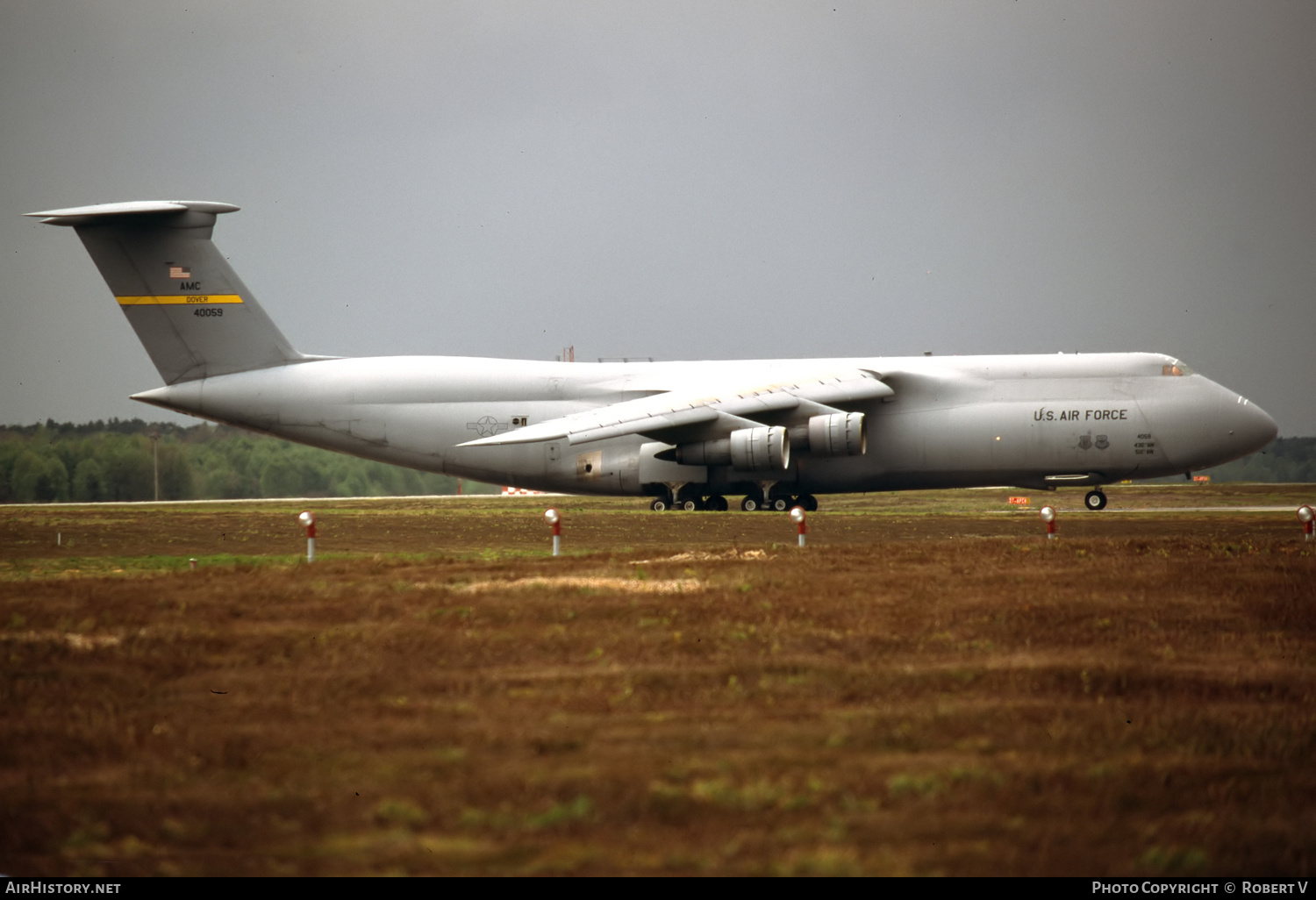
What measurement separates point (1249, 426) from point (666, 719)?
1116 inches

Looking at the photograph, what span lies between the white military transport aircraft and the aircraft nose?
5cm

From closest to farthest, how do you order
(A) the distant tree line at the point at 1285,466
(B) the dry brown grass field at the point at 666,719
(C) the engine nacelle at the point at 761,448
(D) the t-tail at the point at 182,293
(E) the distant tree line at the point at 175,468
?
(B) the dry brown grass field at the point at 666,719 → (C) the engine nacelle at the point at 761,448 → (D) the t-tail at the point at 182,293 → (E) the distant tree line at the point at 175,468 → (A) the distant tree line at the point at 1285,466

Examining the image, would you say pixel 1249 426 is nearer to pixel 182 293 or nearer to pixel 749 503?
pixel 749 503

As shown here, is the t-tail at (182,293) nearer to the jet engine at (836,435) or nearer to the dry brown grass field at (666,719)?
the jet engine at (836,435)

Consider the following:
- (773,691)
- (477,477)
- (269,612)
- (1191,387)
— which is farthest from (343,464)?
(773,691)

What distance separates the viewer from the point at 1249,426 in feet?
106

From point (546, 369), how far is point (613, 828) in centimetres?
2941

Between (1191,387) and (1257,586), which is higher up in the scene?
(1191,387)

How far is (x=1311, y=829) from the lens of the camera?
573cm

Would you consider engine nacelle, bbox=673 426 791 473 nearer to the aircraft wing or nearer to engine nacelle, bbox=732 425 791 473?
engine nacelle, bbox=732 425 791 473

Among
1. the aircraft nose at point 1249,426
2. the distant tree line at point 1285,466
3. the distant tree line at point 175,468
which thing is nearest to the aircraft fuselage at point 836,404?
the aircraft nose at point 1249,426

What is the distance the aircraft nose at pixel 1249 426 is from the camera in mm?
32094

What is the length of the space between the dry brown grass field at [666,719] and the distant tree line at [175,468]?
111 ft
